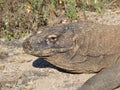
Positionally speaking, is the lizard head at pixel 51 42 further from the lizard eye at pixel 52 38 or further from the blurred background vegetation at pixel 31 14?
the blurred background vegetation at pixel 31 14

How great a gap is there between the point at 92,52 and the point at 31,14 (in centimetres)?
279

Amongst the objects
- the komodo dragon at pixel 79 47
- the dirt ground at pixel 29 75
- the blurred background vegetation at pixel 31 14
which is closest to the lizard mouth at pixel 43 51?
the komodo dragon at pixel 79 47

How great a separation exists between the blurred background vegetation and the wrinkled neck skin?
2441mm

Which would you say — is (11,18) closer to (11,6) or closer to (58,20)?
(11,6)

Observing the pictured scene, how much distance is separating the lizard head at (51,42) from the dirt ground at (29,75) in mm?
350

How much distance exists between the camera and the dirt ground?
486 centimetres

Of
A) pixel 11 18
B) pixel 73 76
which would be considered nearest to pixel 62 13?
pixel 11 18

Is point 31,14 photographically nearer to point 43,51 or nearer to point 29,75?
point 29,75

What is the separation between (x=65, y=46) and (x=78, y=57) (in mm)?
174

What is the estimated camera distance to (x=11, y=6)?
24.5 ft

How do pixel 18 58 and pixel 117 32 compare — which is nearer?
pixel 117 32

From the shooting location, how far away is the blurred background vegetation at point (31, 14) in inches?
286

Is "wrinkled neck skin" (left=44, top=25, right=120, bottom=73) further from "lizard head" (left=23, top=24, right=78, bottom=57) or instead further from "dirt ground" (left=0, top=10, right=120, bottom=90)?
"dirt ground" (left=0, top=10, right=120, bottom=90)

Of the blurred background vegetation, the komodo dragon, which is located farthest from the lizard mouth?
the blurred background vegetation
